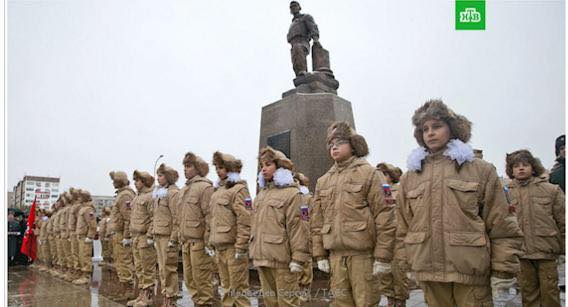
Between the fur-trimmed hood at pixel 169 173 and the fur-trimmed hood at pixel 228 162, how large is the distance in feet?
5.21

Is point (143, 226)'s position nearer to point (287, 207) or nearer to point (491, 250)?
point (287, 207)

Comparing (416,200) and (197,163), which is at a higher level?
(197,163)

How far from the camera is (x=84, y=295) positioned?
825 centimetres

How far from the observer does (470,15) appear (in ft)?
15.3

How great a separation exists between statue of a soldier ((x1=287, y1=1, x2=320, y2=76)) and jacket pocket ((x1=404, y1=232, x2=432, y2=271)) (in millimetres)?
6967

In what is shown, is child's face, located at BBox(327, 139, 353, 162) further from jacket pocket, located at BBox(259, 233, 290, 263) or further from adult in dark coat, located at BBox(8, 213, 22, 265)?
adult in dark coat, located at BBox(8, 213, 22, 265)

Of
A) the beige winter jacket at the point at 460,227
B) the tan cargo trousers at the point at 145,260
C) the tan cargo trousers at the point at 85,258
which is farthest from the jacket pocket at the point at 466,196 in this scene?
the tan cargo trousers at the point at 85,258

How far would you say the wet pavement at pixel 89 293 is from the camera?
6.17m

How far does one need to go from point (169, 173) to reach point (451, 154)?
204 inches

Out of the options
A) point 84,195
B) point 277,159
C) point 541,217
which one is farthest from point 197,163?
point 84,195

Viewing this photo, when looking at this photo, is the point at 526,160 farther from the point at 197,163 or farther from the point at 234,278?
the point at 197,163

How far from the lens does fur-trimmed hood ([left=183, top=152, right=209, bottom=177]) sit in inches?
264

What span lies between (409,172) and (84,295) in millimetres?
7198

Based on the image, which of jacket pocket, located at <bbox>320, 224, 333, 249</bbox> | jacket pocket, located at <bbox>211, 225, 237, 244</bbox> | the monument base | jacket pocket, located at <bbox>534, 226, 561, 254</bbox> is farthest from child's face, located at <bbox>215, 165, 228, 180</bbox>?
jacket pocket, located at <bbox>534, 226, 561, 254</bbox>
